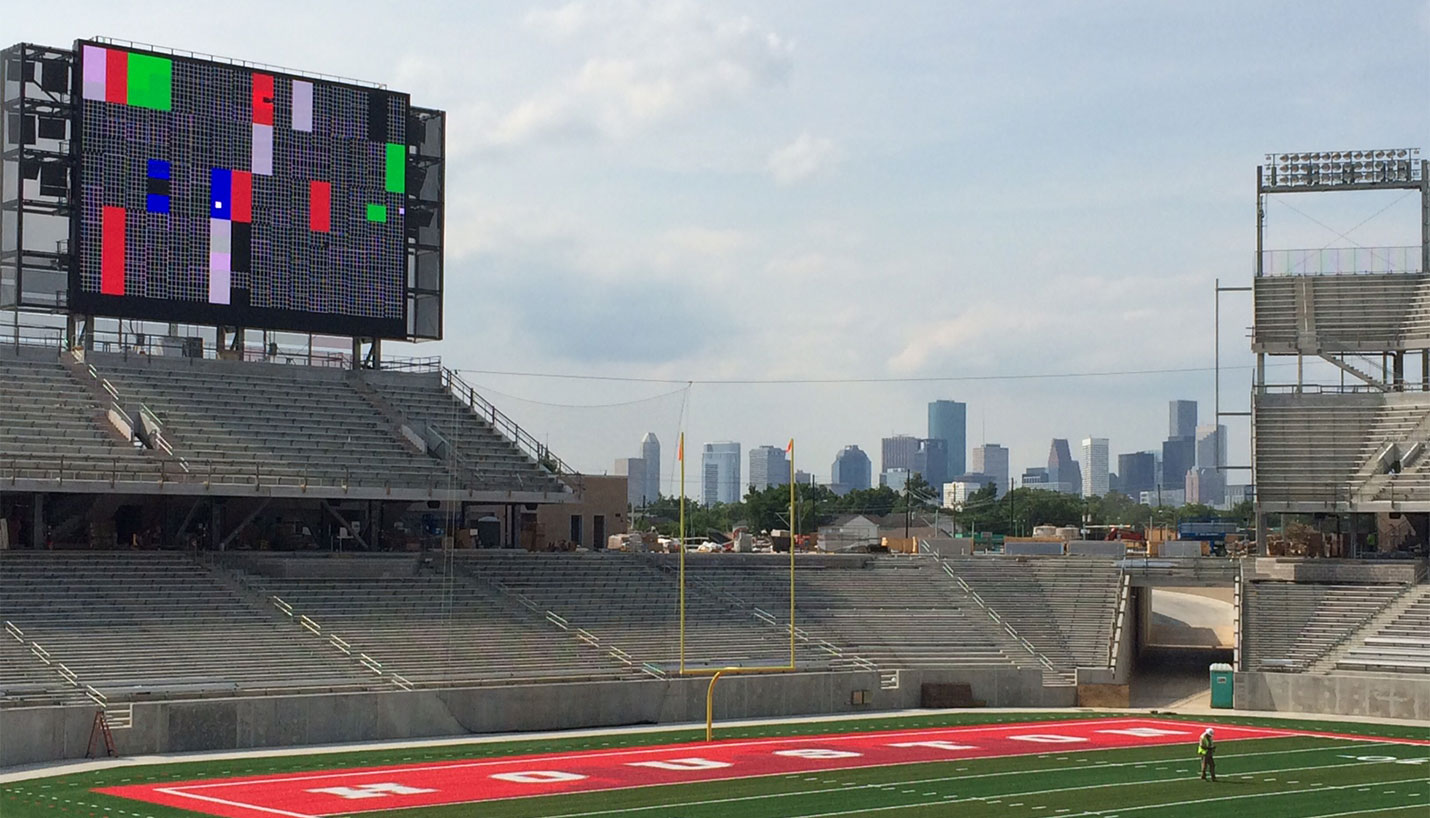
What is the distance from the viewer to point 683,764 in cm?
2850

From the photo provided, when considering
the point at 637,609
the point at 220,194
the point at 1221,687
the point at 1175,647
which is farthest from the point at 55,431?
the point at 1175,647

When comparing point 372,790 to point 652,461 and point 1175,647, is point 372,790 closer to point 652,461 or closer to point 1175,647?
point 652,461

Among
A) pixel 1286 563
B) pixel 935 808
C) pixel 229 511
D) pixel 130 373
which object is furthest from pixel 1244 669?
pixel 130 373

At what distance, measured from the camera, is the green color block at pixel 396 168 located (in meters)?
43.8

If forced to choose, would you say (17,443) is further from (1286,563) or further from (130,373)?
(1286,563)

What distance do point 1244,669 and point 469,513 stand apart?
20.0m

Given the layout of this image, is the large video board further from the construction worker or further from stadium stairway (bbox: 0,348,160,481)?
the construction worker

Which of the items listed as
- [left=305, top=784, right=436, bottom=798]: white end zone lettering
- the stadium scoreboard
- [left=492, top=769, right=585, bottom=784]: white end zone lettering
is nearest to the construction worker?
[left=492, top=769, right=585, bottom=784]: white end zone lettering

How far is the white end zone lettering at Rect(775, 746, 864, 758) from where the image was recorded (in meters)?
29.7

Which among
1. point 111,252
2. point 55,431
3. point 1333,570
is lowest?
point 1333,570

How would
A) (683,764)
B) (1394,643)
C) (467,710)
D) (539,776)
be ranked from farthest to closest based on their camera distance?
(1394,643) < (467,710) < (683,764) < (539,776)

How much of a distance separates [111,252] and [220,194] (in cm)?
292

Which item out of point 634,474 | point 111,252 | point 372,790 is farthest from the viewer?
point 634,474

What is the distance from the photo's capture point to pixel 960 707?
39.5 metres
